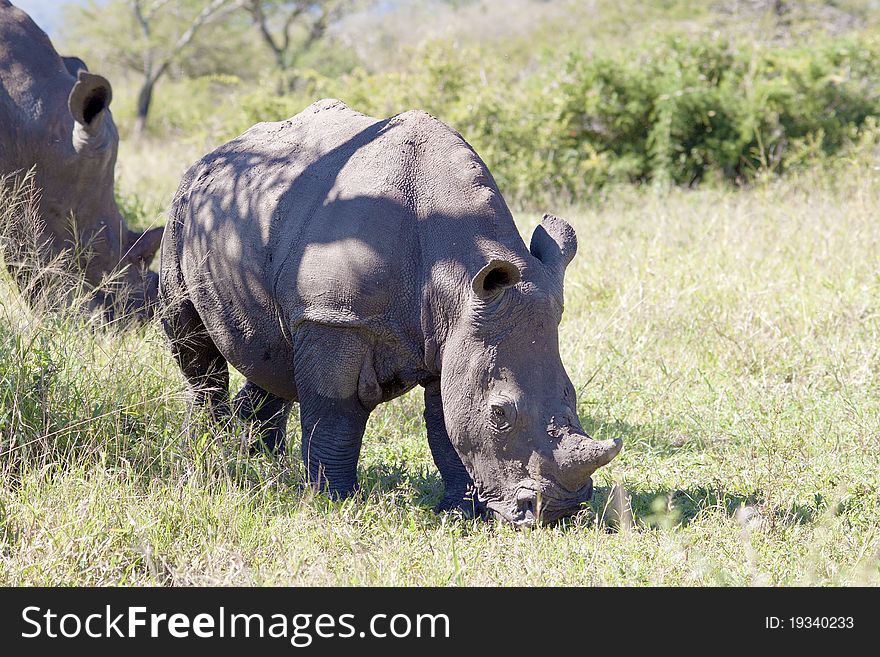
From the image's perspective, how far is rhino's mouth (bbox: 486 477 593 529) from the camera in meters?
4.14

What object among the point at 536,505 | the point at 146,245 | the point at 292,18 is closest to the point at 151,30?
the point at 292,18

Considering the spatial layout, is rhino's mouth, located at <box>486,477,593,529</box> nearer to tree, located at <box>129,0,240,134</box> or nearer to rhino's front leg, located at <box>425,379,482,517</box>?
rhino's front leg, located at <box>425,379,482,517</box>

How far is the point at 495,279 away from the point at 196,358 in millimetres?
1948

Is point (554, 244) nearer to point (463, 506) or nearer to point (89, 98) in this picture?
point (463, 506)

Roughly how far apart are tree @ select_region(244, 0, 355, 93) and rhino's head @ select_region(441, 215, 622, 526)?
23.8 m

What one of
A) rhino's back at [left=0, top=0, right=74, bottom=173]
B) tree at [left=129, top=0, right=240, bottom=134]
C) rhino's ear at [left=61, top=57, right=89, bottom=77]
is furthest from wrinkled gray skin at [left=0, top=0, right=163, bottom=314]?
tree at [left=129, top=0, right=240, bottom=134]

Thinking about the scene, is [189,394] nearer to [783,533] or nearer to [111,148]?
[111,148]

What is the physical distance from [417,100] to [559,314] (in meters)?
8.85

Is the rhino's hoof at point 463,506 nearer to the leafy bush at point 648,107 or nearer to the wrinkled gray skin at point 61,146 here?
the wrinkled gray skin at point 61,146

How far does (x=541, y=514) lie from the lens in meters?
4.15

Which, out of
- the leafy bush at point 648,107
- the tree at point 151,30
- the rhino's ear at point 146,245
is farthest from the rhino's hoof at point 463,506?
the tree at point 151,30

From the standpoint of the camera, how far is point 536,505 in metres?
4.11

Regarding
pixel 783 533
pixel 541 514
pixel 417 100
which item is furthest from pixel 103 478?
pixel 417 100

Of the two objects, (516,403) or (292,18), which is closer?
(516,403)
